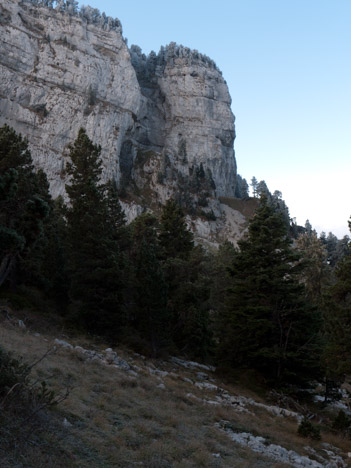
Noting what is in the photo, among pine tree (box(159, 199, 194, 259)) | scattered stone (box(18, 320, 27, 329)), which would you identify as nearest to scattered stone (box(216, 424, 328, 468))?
scattered stone (box(18, 320, 27, 329))

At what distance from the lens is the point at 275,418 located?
16531mm

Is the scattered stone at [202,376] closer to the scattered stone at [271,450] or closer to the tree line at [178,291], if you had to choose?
the tree line at [178,291]

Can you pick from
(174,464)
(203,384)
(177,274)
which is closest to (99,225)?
(177,274)

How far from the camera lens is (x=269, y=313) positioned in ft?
80.6

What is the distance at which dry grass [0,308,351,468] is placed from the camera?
7.53 metres

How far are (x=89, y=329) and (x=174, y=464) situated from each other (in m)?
18.6

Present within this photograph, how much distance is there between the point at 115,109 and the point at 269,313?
419 feet

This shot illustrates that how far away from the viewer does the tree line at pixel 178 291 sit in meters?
20.3

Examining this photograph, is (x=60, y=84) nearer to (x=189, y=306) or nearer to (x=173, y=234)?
(x=173, y=234)

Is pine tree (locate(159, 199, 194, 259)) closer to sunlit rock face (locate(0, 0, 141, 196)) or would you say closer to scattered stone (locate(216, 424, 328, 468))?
scattered stone (locate(216, 424, 328, 468))

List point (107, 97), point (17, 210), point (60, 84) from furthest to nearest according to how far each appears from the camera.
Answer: point (107, 97), point (60, 84), point (17, 210)

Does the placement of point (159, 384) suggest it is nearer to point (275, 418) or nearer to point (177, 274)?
point (275, 418)

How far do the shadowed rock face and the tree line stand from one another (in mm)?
90499

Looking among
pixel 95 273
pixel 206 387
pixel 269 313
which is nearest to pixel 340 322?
pixel 269 313
